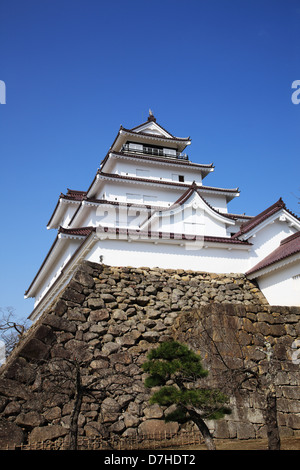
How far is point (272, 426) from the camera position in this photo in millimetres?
5789

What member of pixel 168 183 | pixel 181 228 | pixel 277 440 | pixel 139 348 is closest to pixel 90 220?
pixel 168 183

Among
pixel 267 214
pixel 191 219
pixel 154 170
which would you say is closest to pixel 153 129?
pixel 154 170

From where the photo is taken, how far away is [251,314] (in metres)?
9.95

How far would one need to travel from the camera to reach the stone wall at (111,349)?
8.29m

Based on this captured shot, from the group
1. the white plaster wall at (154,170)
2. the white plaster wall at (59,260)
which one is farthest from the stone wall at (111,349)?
the white plaster wall at (154,170)

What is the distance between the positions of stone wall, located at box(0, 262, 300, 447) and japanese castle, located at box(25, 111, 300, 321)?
2.78ft

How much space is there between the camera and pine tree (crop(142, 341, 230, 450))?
20.8 ft

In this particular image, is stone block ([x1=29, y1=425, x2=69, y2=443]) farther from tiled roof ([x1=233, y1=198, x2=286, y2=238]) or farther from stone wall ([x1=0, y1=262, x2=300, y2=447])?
tiled roof ([x1=233, y1=198, x2=286, y2=238])

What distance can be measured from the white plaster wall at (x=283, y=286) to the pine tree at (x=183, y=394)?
5832 mm

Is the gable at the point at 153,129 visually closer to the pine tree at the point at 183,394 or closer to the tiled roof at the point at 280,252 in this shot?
the tiled roof at the point at 280,252

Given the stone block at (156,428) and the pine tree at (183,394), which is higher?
the pine tree at (183,394)

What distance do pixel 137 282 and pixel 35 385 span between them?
14.5 feet

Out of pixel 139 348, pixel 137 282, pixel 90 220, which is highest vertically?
pixel 90 220
